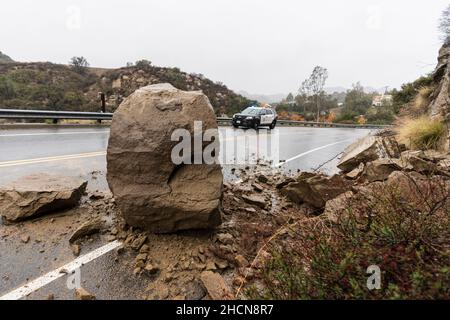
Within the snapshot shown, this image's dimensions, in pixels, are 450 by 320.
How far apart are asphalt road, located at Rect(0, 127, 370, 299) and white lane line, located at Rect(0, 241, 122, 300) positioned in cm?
5

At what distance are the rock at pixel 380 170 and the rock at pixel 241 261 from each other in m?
3.40

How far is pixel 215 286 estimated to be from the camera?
2.87 meters

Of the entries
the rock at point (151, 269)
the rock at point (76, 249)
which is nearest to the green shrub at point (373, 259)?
the rock at point (151, 269)

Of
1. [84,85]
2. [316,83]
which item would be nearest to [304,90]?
[316,83]

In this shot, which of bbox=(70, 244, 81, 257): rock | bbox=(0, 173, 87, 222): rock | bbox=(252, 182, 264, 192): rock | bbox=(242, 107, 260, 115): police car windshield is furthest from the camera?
bbox=(242, 107, 260, 115): police car windshield

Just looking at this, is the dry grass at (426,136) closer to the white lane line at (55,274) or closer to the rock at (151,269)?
the rock at (151,269)

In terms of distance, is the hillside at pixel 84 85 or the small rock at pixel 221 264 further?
the hillside at pixel 84 85

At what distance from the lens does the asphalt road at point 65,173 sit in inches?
113

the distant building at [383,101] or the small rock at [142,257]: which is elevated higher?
the distant building at [383,101]

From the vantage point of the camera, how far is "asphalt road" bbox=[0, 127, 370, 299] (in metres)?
2.86

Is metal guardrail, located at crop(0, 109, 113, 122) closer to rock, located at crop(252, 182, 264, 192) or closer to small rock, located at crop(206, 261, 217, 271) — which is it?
rock, located at crop(252, 182, 264, 192)

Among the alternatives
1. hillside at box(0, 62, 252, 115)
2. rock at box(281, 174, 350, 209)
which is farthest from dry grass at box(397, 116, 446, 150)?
hillside at box(0, 62, 252, 115)

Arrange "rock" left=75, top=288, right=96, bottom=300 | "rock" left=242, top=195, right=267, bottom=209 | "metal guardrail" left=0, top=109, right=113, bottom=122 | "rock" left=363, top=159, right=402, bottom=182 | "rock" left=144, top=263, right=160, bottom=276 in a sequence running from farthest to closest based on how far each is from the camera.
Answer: "metal guardrail" left=0, top=109, right=113, bottom=122
"rock" left=363, top=159, right=402, bottom=182
"rock" left=242, top=195, right=267, bottom=209
"rock" left=144, top=263, right=160, bottom=276
"rock" left=75, top=288, right=96, bottom=300

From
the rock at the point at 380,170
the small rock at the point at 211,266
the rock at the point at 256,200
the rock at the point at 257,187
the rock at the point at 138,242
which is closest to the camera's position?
the small rock at the point at 211,266
